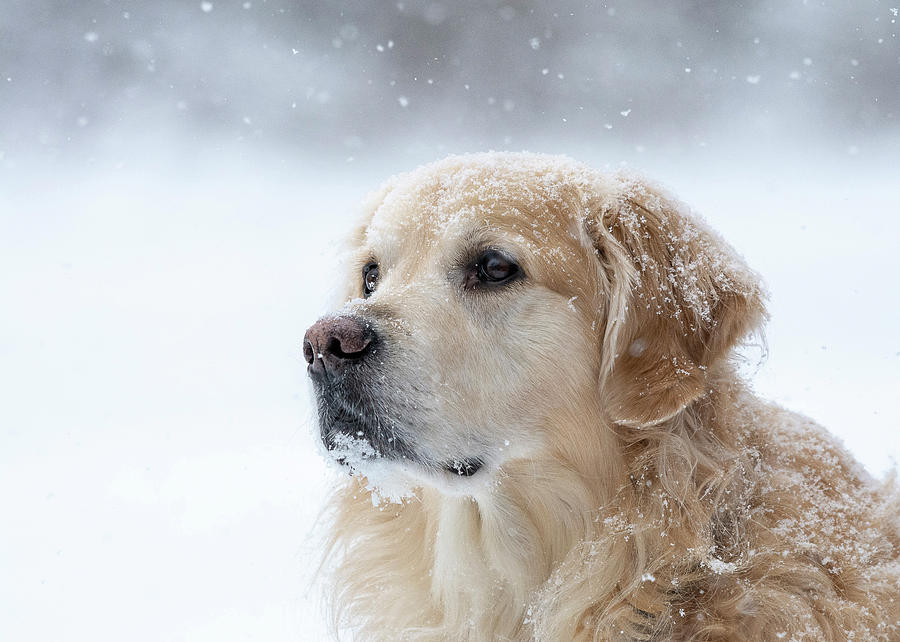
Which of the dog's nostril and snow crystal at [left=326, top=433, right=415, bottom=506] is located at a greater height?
the dog's nostril

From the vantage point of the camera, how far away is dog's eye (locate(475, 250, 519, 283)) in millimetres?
2660

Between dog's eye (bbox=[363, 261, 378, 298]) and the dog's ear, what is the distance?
0.92m

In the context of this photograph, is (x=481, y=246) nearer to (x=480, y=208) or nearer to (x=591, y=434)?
(x=480, y=208)

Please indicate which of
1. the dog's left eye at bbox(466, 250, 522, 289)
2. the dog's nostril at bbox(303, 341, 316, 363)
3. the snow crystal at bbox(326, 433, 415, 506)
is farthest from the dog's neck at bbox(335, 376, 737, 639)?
the dog's nostril at bbox(303, 341, 316, 363)

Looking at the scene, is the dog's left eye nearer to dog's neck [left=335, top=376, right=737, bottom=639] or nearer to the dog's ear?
the dog's ear

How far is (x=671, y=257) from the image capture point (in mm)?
2678

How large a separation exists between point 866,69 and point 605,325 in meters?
8.22

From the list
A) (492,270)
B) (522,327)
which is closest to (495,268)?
(492,270)

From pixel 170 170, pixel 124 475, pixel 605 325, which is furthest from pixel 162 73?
pixel 605 325

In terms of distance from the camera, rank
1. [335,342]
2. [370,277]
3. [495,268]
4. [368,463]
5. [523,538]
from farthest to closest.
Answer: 1. [370,277]
2. [523,538]
3. [495,268]
4. [368,463]
5. [335,342]

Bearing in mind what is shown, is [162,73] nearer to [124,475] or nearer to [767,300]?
[124,475]

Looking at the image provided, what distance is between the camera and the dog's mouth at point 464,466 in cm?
253

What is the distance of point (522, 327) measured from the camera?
8.59 feet

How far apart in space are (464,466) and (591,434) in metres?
0.43
